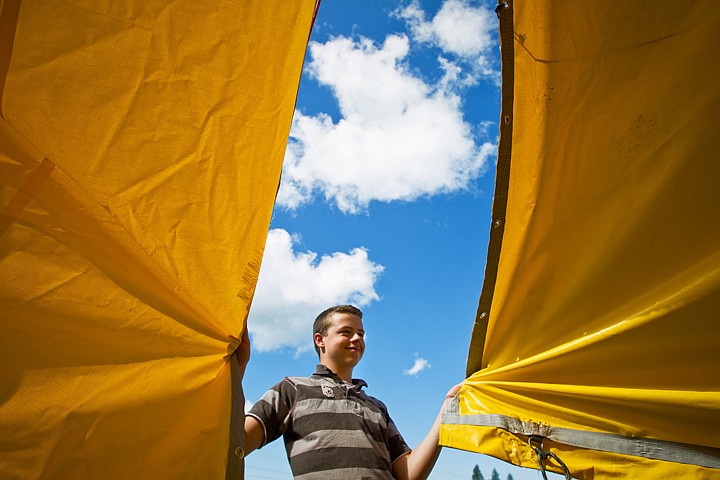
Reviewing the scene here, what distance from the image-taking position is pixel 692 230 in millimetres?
1323

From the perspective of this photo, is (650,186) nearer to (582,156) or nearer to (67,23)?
(582,156)

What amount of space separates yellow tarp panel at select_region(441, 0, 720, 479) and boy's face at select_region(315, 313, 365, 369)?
2.50ft

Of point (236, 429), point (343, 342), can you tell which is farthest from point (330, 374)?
point (236, 429)

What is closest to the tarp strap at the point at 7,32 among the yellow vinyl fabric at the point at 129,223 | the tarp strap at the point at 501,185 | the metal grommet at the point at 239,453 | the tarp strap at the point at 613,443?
the yellow vinyl fabric at the point at 129,223

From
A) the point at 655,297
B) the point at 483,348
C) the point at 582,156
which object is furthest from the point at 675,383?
the point at 582,156

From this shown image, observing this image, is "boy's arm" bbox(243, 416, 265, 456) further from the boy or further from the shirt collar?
the shirt collar

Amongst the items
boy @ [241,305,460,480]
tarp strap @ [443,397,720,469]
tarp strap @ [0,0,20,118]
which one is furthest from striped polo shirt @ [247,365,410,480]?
tarp strap @ [0,0,20,118]

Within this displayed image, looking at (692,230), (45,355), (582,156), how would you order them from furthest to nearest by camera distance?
(582,156), (692,230), (45,355)

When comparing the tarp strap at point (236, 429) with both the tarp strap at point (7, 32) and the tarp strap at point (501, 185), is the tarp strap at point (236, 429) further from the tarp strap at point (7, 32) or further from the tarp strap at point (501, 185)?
the tarp strap at point (7, 32)

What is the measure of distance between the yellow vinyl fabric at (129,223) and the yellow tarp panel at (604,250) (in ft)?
2.24

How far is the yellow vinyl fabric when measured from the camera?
1.04m

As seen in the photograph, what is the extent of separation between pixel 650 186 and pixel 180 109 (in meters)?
1.19

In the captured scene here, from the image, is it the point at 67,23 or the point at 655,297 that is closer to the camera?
the point at 67,23

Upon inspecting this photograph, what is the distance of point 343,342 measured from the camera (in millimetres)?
2283
